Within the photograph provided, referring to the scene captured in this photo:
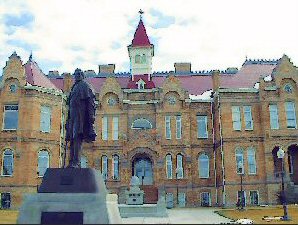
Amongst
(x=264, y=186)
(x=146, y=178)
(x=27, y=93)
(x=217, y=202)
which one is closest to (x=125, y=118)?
(x=146, y=178)

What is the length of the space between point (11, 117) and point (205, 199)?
2004 centimetres

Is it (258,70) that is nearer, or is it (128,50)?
(258,70)

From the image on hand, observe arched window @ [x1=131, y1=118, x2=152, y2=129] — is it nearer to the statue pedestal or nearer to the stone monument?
the stone monument

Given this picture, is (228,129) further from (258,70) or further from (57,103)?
(57,103)

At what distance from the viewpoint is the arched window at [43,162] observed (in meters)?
33.8

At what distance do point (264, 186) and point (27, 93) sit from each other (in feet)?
75.9

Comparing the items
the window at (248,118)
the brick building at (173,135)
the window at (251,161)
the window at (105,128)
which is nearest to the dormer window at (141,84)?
the brick building at (173,135)

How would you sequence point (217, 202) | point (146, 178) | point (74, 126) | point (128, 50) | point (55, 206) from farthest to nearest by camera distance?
point (128, 50) < point (146, 178) < point (217, 202) < point (74, 126) < point (55, 206)

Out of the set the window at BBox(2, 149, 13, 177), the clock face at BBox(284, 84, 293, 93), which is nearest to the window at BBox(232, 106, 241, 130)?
the clock face at BBox(284, 84, 293, 93)

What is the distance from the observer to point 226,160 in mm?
34406

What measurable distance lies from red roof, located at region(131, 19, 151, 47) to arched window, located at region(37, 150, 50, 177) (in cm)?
1918

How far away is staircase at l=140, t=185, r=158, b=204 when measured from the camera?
1396 inches

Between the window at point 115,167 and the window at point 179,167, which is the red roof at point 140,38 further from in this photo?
the window at point 179,167

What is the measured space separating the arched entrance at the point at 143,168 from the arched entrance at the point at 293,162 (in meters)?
13.6
